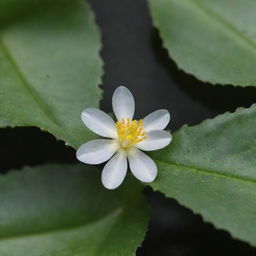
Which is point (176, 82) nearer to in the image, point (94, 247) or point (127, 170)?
point (127, 170)

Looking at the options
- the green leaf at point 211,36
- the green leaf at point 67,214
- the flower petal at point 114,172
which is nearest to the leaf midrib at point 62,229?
the green leaf at point 67,214

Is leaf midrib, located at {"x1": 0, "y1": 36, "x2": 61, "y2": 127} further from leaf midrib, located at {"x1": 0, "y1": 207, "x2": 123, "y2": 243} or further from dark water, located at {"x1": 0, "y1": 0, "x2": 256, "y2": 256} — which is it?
leaf midrib, located at {"x1": 0, "y1": 207, "x2": 123, "y2": 243}

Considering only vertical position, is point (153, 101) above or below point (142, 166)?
above

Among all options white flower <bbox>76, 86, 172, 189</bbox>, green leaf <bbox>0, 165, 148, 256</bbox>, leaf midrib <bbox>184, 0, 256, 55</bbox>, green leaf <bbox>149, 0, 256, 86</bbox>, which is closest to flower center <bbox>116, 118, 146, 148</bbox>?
white flower <bbox>76, 86, 172, 189</bbox>

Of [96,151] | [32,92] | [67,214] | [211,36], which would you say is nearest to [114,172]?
[96,151]

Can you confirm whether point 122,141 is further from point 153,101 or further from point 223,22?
point 223,22

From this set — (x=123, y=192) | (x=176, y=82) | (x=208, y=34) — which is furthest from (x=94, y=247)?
(x=208, y=34)
